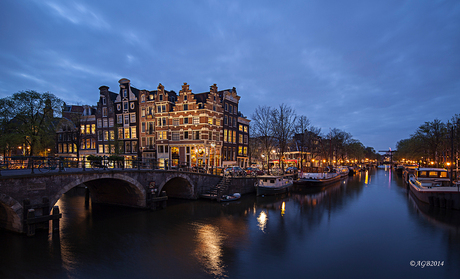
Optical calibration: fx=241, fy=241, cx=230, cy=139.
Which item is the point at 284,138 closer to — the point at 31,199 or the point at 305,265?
the point at 305,265

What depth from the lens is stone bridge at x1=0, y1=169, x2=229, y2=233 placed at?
54.2 ft

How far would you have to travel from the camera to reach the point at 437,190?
29.0m

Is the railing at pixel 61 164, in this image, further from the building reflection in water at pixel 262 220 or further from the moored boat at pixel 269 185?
the building reflection in water at pixel 262 220

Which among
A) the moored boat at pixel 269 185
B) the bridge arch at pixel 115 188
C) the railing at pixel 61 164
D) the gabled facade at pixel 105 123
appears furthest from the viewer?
the gabled facade at pixel 105 123

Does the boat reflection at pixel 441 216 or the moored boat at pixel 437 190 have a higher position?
the moored boat at pixel 437 190

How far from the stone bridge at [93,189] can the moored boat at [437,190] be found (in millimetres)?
26971

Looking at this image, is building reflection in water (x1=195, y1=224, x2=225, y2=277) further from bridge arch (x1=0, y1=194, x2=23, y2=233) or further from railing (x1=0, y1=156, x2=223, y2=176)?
bridge arch (x1=0, y1=194, x2=23, y2=233)

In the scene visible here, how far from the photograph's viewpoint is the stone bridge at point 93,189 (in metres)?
16.5

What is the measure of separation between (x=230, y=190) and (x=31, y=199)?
75.5 feet

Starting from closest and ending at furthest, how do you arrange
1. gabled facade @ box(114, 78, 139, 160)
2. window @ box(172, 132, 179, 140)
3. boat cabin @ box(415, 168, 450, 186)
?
1. boat cabin @ box(415, 168, 450, 186)
2. window @ box(172, 132, 179, 140)
3. gabled facade @ box(114, 78, 139, 160)

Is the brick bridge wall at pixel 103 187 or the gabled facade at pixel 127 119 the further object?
the gabled facade at pixel 127 119

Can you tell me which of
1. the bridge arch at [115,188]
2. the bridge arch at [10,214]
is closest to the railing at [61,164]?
the bridge arch at [115,188]

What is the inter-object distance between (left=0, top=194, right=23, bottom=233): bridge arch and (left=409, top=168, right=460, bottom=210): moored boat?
134ft

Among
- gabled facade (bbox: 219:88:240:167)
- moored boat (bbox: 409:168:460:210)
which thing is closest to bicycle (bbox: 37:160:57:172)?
gabled facade (bbox: 219:88:240:167)
